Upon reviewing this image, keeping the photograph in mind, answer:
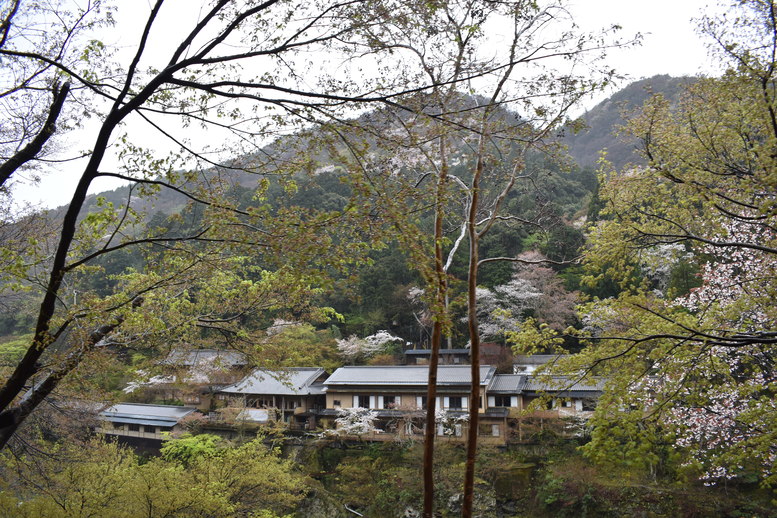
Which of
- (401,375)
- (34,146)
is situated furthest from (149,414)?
(34,146)

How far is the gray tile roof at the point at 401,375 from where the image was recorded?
18.5m

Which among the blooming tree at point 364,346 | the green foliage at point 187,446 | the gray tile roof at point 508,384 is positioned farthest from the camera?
the blooming tree at point 364,346

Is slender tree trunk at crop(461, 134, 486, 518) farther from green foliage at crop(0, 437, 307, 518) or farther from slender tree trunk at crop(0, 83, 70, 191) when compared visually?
green foliage at crop(0, 437, 307, 518)

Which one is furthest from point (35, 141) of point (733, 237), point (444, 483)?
point (444, 483)

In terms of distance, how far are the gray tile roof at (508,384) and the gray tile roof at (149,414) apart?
39.8 ft

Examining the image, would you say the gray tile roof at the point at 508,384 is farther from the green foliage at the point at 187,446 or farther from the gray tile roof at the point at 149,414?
the gray tile roof at the point at 149,414

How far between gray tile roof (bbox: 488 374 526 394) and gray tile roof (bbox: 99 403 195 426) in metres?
12.1

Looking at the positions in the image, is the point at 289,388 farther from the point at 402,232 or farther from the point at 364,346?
the point at 402,232

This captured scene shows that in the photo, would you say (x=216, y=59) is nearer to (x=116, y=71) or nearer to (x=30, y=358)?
(x=116, y=71)

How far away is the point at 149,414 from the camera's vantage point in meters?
20.1

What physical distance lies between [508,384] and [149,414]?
47.1ft

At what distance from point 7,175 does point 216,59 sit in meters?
1.90

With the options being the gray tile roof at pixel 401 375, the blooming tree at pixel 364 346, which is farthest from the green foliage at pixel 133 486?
the blooming tree at pixel 364 346

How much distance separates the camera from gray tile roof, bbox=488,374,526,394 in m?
17.8
